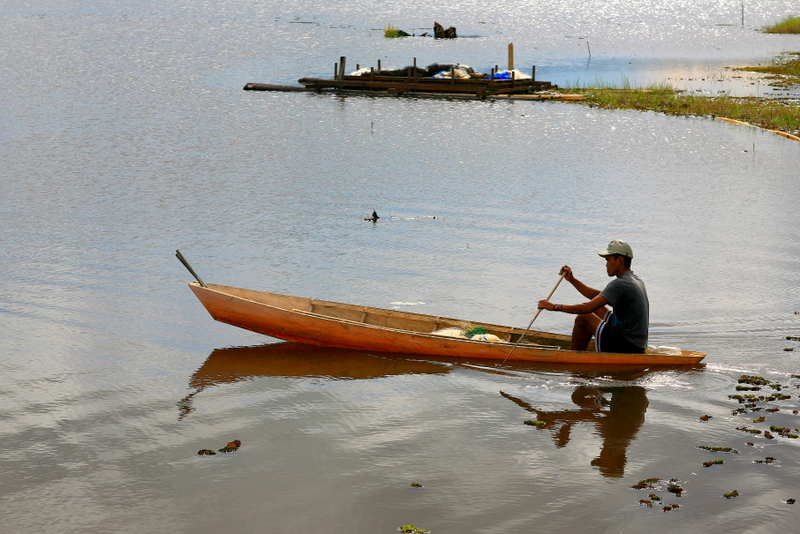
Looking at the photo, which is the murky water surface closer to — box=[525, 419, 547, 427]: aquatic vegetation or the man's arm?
box=[525, 419, 547, 427]: aquatic vegetation

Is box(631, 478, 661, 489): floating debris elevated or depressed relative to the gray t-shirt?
depressed

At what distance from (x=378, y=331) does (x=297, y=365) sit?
3.66 ft

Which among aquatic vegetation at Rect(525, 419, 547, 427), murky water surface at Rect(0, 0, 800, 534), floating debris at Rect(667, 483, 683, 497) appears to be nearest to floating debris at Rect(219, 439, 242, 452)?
murky water surface at Rect(0, 0, 800, 534)

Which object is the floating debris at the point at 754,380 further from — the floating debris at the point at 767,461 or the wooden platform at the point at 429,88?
the wooden platform at the point at 429,88

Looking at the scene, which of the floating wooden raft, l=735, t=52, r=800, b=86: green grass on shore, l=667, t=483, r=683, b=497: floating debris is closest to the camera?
l=667, t=483, r=683, b=497: floating debris

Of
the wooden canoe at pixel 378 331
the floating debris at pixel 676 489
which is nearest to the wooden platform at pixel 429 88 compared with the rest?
the wooden canoe at pixel 378 331

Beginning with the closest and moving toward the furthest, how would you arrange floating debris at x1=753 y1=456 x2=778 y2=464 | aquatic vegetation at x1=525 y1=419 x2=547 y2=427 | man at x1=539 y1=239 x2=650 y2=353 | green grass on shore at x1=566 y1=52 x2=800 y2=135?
floating debris at x1=753 y1=456 x2=778 y2=464 → aquatic vegetation at x1=525 y1=419 x2=547 y2=427 → man at x1=539 y1=239 x2=650 y2=353 → green grass on shore at x1=566 y1=52 x2=800 y2=135

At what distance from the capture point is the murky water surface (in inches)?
292

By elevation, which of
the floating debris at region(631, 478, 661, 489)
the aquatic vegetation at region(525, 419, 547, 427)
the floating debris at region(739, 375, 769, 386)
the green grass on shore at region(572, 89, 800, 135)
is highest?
the green grass on shore at region(572, 89, 800, 135)

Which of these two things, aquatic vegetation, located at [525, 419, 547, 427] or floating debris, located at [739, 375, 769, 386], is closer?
aquatic vegetation, located at [525, 419, 547, 427]

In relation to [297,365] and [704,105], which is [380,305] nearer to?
[297,365]

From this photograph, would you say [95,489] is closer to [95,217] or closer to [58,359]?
[58,359]

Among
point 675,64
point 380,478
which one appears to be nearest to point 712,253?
point 380,478

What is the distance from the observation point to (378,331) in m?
10.6
